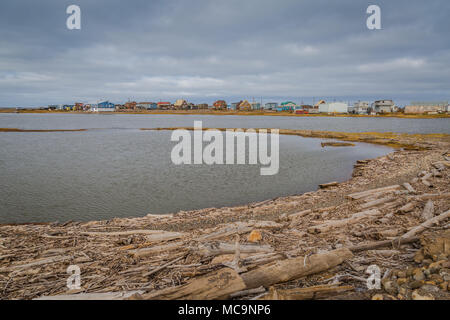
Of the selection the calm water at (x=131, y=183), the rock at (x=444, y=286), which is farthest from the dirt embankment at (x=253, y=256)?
the calm water at (x=131, y=183)

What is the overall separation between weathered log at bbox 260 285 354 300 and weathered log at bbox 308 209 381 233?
4.62 meters

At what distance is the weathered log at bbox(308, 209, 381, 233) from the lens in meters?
10.3

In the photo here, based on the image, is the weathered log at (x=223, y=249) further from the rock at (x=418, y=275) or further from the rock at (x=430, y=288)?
the rock at (x=430, y=288)

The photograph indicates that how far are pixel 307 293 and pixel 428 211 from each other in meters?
9.21

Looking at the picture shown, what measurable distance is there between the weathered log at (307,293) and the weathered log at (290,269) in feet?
1.23

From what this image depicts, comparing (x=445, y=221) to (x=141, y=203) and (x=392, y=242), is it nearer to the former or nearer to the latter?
(x=392, y=242)

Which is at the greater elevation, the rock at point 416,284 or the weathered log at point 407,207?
the rock at point 416,284

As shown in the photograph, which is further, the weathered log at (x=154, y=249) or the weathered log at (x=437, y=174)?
the weathered log at (x=437, y=174)

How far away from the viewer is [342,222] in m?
11.2

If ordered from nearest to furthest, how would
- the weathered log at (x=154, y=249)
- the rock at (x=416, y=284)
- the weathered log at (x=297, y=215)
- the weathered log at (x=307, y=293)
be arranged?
the weathered log at (x=307, y=293)
the rock at (x=416, y=284)
the weathered log at (x=154, y=249)
the weathered log at (x=297, y=215)

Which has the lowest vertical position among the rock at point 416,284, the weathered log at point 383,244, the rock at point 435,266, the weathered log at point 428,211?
the weathered log at point 383,244

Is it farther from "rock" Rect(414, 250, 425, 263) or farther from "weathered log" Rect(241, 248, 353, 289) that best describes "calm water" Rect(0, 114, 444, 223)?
"rock" Rect(414, 250, 425, 263)

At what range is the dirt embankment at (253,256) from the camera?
5629mm
